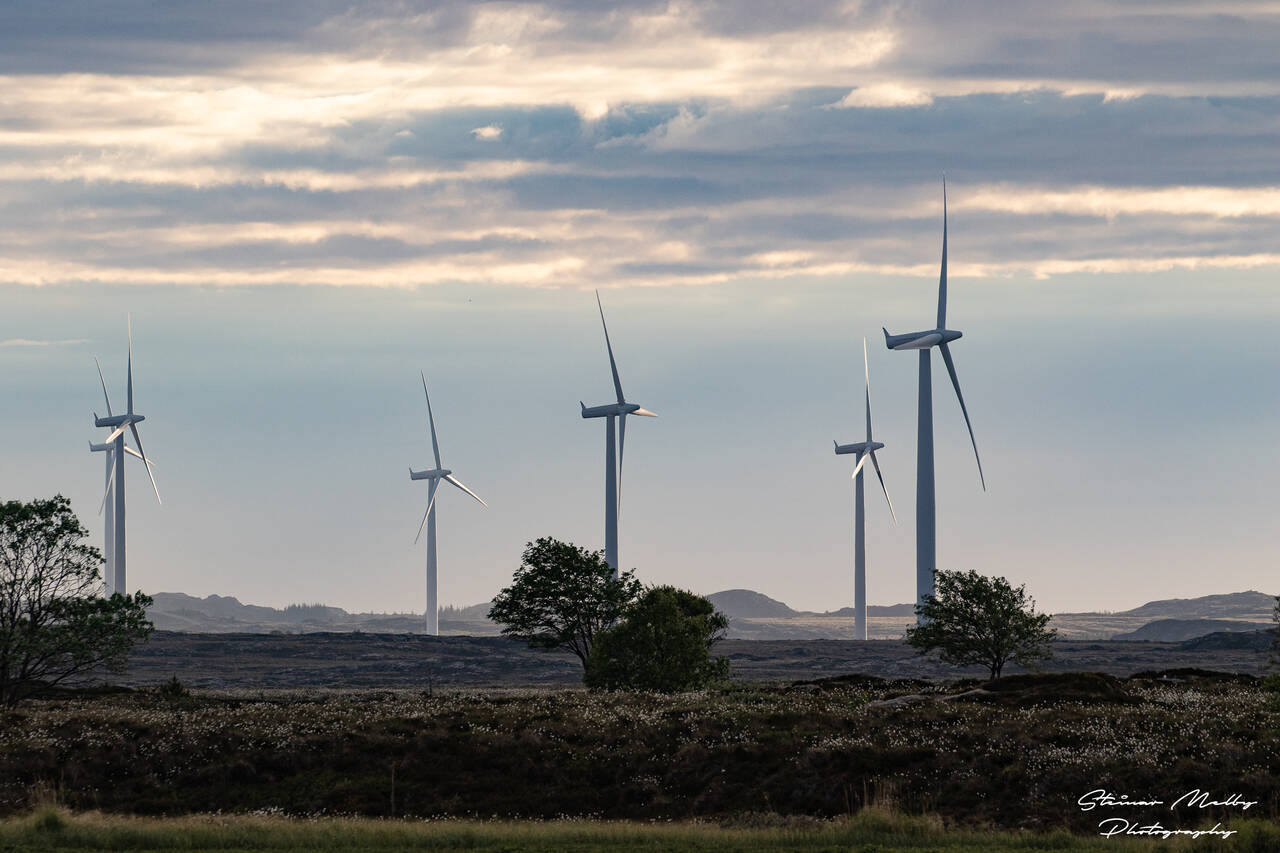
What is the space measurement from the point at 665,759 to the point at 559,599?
139ft

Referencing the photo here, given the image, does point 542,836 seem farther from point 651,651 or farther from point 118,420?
point 118,420

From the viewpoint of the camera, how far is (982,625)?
94125 mm

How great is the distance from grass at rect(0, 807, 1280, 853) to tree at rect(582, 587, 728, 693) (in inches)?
1512

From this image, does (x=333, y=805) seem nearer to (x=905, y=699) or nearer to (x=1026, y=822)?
(x=1026, y=822)

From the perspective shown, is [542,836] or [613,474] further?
[613,474]

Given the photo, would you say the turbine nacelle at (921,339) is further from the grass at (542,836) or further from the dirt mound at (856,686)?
the grass at (542,836)

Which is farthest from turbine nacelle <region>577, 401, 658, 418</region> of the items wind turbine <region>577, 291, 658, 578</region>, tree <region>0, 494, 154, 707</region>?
tree <region>0, 494, 154, 707</region>

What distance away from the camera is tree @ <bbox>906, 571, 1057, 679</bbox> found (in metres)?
93.7

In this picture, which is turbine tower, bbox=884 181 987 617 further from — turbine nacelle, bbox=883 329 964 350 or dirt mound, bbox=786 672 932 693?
dirt mound, bbox=786 672 932 693

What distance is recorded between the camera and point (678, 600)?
306 feet

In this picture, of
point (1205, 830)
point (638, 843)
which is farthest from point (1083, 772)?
point (638, 843)

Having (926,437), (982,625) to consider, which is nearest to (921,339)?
(926,437)
